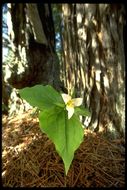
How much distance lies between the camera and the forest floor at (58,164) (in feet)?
4.51

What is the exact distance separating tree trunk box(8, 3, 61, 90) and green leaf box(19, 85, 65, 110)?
4.36 feet

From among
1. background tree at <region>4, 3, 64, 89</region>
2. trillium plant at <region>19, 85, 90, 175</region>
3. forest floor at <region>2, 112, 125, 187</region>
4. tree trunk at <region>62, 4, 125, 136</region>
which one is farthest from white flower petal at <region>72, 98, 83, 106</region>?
background tree at <region>4, 3, 64, 89</region>

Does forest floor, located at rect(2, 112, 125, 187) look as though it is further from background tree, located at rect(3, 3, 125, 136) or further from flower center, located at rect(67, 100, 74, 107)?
flower center, located at rect(67, 100, 74, 107)

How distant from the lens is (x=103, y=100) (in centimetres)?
171

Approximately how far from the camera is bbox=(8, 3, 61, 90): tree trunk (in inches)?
84.4

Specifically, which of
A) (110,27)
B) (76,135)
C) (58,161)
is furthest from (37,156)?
(110,27)

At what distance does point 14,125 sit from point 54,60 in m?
0.71

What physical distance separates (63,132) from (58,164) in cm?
68

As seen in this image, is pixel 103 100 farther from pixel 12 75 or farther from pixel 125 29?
pixel 12 75

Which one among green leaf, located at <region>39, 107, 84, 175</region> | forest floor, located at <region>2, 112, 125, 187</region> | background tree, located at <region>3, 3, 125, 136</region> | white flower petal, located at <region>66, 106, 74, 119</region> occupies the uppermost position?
background tree, located at <region>3, 3, 125, 136</region>

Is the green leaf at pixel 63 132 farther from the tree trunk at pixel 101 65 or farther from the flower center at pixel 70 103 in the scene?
the tree trunk at pixel 101 65

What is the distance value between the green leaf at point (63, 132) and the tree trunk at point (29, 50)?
1.39 m

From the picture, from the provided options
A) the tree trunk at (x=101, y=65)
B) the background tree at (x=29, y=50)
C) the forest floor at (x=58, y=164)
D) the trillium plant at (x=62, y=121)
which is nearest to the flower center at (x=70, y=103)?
the trillium plant at (x=62, y=121)

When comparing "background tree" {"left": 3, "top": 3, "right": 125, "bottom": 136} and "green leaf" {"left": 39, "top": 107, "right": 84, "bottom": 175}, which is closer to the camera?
"green leaf" {"left": 39, "top": 107, "right": 84, "bottom": 175}
